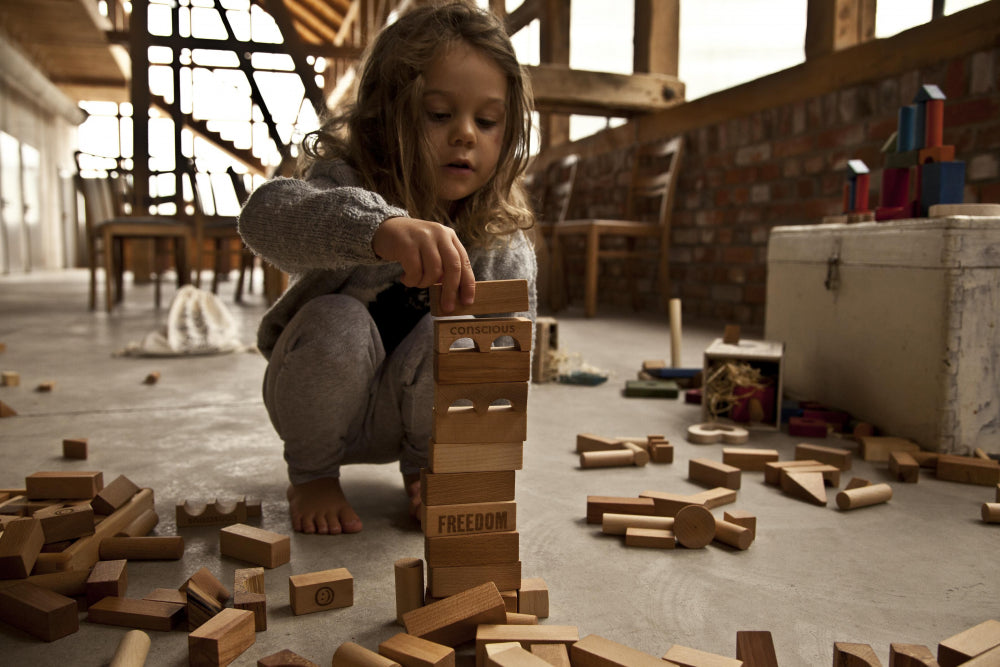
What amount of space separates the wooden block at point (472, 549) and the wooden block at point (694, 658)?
224mm

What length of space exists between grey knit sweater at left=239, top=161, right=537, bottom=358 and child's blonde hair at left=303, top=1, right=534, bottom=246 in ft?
0.17

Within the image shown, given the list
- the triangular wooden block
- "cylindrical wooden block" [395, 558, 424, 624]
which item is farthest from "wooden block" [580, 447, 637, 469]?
"cylindrical wooden block" [395, 558, 424, 624]

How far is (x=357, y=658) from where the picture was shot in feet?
2.67

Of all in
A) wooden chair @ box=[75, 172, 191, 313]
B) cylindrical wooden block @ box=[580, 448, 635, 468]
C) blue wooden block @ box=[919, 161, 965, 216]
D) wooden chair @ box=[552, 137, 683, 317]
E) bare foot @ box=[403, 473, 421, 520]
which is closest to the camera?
bare foot @ box=[403, 473, 421, 520]

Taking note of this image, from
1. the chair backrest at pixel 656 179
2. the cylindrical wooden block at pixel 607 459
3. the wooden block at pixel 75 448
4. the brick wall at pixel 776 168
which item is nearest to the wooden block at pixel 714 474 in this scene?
the cylindrical wooden block at pixel 607 459

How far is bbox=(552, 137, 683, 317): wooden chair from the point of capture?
4.86 m

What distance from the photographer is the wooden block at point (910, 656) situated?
2.61 ft

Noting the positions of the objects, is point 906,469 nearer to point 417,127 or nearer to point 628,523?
point 628,523

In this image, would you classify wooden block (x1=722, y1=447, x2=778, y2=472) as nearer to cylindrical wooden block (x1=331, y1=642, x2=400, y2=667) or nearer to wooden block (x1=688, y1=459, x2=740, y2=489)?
wooden block (x1=688, y1=459, x2=740, y2=489)

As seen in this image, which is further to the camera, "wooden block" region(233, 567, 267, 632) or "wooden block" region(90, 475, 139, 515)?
"wooden block" region(90, 475, 139, 515)

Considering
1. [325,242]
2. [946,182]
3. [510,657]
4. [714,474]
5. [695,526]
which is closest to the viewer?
[510,657]

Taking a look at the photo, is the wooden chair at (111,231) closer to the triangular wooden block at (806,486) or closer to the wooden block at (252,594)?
the wooden block at (252,594)

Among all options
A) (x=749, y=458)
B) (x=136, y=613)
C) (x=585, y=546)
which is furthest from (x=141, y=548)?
(x=749, y=458)

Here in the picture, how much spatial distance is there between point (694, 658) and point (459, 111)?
36.5 inches
